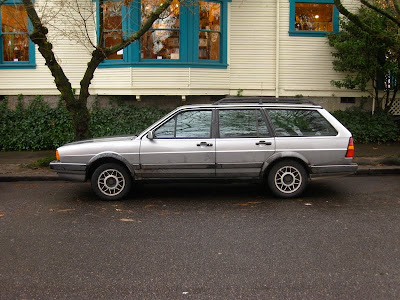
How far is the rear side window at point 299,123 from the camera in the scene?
734cm

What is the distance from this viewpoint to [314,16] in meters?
14.0

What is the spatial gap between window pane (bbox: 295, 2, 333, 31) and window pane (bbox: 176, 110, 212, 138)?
7.97 metres

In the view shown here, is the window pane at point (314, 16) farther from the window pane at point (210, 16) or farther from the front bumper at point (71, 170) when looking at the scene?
the front bumper at point (71, 170)

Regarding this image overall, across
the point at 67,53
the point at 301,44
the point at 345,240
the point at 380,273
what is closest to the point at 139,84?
the point at 67,53

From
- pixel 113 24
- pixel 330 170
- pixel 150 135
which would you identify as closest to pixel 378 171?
pixel 330 170

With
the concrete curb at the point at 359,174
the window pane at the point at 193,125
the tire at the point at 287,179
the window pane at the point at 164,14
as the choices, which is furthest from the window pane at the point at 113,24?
the tire at the point at 287,179

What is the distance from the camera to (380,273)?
13.9 feet

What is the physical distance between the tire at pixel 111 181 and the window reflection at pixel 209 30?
688cm

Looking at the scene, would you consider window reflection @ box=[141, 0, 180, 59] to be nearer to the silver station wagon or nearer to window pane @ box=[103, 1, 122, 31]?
window pane @ box=[103, 1, 122, 31]

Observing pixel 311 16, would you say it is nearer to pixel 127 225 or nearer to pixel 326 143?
pixel 326 143

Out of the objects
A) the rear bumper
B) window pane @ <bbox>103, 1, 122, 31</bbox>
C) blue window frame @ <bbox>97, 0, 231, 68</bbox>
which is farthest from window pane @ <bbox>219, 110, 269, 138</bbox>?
window pane @ <bbox>103, 1, 122, 31</bbox>

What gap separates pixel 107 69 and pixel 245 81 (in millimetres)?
4259

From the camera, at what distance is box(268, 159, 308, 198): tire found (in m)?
7.25

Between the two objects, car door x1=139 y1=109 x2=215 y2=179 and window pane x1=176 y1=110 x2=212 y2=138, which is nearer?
car door x1=139 y1=109 x2=215 y2=179
